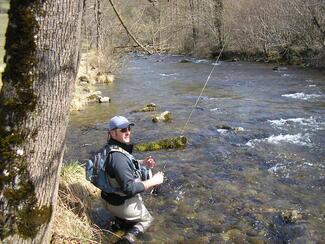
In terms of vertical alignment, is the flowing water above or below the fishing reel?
below

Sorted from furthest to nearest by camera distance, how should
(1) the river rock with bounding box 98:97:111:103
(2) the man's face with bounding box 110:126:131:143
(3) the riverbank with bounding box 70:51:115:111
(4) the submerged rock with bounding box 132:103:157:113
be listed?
(1) the river rock with bounding box 98:97:111:103 → (3) the riverbank with bounding box 70:51:115:111 → (4) the submerged rock with bounding box 132:103:157:113 → (2) the man's face with bounding box 110:126:131:143

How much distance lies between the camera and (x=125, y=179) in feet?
17.0

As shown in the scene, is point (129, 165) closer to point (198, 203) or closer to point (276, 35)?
point (198, 203)

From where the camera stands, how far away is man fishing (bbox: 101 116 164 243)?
5.22 m

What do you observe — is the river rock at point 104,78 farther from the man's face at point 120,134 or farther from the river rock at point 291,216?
the man's face at point 120,134

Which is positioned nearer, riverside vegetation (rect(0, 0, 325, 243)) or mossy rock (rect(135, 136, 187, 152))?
mossy rock (rect(135, 136, 187, 152))

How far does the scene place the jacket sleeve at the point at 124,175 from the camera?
17.0 ft

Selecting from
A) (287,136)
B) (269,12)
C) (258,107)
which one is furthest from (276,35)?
(287,136)

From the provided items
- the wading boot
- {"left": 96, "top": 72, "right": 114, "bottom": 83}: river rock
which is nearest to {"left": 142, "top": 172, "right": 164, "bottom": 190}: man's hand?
the wading boot

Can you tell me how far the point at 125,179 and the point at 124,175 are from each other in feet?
0.17

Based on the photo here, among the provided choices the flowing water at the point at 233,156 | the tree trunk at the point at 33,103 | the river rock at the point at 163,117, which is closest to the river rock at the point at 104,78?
the flowing water at the point at 233,156

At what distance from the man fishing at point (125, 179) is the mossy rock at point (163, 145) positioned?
4325 millimetres

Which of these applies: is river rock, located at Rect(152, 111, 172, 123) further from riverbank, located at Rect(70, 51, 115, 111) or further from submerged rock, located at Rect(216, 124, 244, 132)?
riverbank, located at Rect(70, 51, 115, 111)

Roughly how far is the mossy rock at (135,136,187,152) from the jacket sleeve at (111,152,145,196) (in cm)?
504
